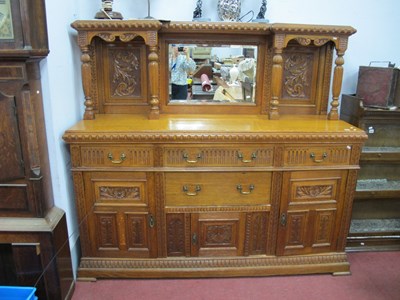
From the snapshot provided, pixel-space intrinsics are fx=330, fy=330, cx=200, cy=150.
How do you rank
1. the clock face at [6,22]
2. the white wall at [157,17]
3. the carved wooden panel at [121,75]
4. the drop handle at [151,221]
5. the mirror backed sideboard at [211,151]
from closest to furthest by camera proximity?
the clock face at [6,22], the white wall at [157,17], the mirror backed sideboard at [211,151], the drop handle at [151,221], the carved wooden panel at [121,75]

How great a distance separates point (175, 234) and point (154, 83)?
95 centimetres

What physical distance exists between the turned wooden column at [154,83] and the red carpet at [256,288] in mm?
1068

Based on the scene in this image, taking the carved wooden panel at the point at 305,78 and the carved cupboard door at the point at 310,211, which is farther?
the carved wooden panel at the point at 305,78

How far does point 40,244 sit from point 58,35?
1117 millimetres

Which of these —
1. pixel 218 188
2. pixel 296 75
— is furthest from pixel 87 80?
pixel 296 75

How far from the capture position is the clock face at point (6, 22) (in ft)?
4.74

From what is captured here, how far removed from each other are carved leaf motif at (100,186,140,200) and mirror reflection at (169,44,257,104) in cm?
70

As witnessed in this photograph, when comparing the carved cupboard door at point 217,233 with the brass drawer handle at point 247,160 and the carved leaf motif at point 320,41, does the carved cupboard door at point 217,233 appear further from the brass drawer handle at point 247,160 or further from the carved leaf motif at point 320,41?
the carved leaf motif at point 320,41

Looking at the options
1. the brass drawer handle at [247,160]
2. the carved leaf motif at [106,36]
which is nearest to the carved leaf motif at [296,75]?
the brass drawer handle at [247,160]

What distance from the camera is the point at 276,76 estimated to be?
82.7 inches

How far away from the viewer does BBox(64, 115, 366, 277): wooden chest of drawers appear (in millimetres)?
1880

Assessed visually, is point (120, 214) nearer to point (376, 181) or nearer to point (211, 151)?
point (211, 151)

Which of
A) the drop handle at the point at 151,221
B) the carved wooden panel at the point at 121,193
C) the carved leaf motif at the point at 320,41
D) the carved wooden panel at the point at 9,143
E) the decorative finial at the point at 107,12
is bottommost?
the drop handle at the point at 151,221

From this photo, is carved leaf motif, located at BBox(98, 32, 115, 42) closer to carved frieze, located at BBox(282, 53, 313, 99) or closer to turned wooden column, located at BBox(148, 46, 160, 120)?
turned wooden column, located at BBox(148, 46, 160, 120)
